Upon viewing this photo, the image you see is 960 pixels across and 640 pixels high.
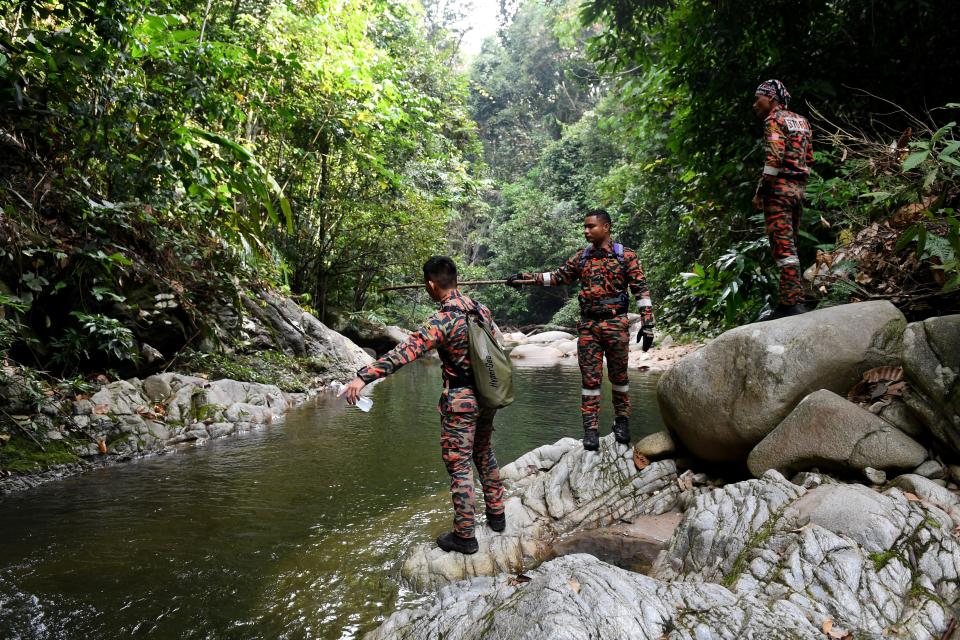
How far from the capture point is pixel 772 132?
13.7 ft

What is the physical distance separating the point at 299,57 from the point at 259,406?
6.67m

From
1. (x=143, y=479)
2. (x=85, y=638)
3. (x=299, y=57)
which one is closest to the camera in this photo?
(x=85, y=638)

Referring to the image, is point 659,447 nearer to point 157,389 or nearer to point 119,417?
point 119,417

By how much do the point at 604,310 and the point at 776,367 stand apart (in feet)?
4.51

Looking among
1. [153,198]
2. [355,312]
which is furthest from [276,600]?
[355,312]

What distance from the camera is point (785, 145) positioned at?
421 centimetres

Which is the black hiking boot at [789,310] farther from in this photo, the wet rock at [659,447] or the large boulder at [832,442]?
the wet rock at [659,447]

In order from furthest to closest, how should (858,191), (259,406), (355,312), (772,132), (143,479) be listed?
(355,312), (259,406), (143,479), (858,191), (772,132)

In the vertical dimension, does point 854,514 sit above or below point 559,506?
above

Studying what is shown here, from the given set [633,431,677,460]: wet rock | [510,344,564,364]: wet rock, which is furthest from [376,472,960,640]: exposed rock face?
[510,344,564,364]: wet rock

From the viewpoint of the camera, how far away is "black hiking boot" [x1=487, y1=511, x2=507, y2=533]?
3.90 m

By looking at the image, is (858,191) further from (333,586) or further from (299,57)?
(299,57)

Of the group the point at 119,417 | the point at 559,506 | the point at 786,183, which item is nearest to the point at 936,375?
the point at 786,183

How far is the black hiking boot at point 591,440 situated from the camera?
4.83 metres
